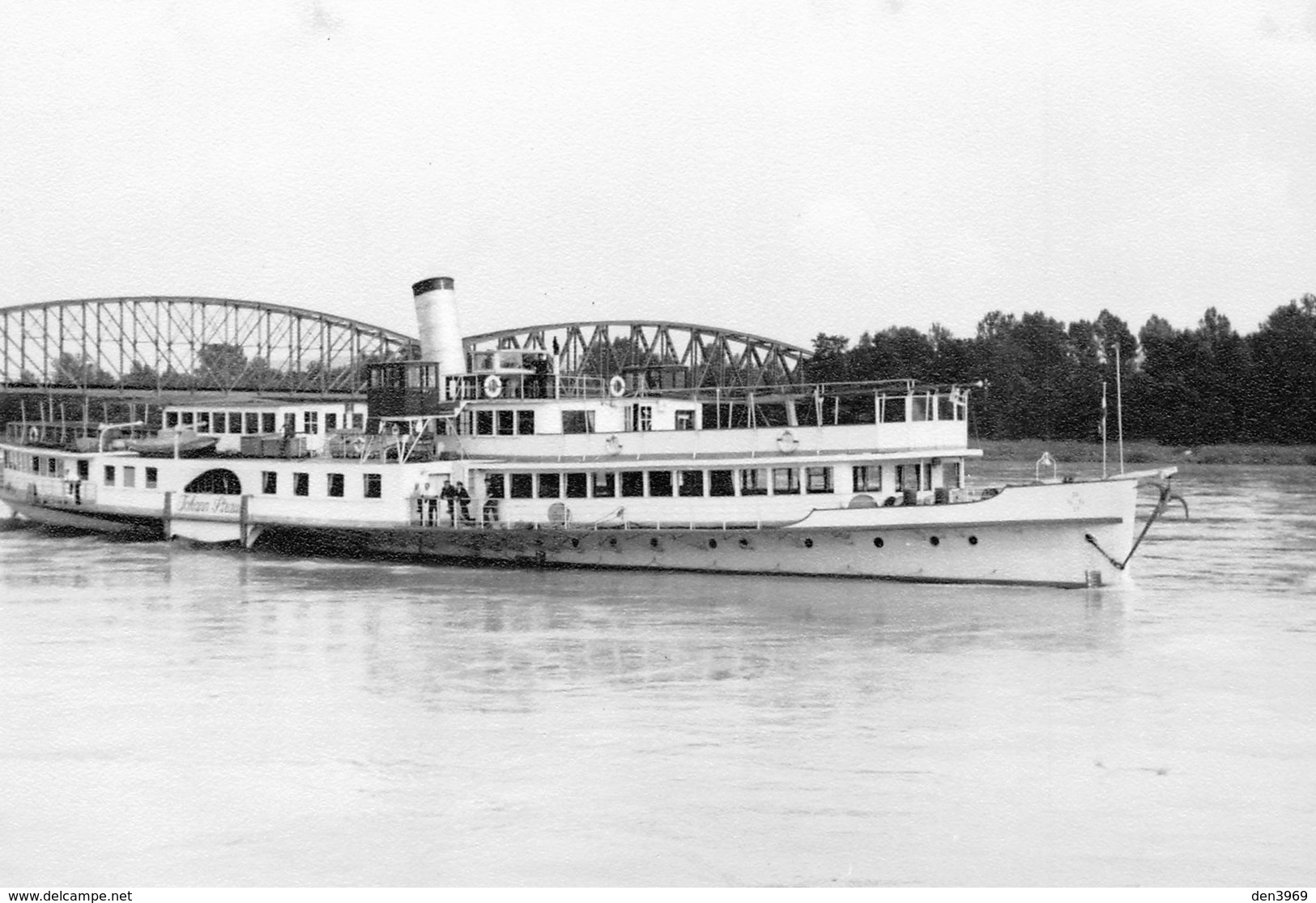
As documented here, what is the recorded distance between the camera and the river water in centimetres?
1144

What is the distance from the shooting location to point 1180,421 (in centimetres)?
6272

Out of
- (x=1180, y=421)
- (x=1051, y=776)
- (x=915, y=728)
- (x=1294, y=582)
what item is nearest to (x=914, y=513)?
(x=1294, y=582)

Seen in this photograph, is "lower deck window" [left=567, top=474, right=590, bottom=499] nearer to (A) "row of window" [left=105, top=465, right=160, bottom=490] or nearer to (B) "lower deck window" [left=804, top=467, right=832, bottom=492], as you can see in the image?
(B) "lower deck window" [left=804, top=467, right=832, bottom=492]

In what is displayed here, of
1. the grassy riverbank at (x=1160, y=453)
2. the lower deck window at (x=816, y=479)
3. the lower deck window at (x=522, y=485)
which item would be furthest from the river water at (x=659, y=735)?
the grassy riverbank at (x=1160, y=453)

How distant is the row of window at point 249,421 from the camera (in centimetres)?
3584

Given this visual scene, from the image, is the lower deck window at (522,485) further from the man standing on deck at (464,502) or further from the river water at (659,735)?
the river water at (659,735)

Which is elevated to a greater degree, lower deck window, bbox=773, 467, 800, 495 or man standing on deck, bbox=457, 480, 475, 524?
lower deck window, bbox=773, 467, 800, 495

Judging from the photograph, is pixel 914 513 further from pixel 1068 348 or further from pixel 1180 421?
pixel 1068 348

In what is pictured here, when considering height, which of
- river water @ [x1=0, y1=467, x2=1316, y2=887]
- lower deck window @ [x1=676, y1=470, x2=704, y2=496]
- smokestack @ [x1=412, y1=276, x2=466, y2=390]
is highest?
smokestack @ [x1=412, y1=276, x2=466, y2=390]

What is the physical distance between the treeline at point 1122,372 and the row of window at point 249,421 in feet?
73.9

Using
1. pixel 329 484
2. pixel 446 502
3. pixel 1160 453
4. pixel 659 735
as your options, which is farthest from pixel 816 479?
pixel 1160 453

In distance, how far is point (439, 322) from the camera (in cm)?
3522

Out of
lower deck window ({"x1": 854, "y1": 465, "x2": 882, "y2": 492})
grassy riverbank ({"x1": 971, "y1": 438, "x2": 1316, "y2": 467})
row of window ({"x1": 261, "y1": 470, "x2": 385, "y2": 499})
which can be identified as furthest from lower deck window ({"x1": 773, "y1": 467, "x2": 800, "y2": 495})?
grassy riverbank ({"x1": 971, "y1": 438, "x2": 1316, "y2": 467})

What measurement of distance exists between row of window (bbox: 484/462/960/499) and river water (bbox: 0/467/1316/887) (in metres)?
2.18
